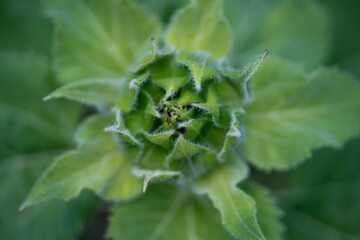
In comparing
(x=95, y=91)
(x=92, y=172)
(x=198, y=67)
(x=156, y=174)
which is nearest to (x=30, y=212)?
(x=92, y=172)

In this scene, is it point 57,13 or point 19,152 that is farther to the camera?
point 19,152

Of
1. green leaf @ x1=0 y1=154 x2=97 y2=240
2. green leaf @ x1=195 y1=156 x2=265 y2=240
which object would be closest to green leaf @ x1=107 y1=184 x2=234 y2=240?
green leaf @ x1=195 y1=156 x2=265 y2=240

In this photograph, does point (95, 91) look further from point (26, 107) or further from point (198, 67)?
point (26, 107)

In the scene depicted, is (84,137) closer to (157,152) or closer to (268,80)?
(157,152)

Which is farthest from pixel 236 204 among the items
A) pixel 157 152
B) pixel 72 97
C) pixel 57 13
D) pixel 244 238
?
pixel 57 13

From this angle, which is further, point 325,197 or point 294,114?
point 325,197

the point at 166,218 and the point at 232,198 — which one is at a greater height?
the point at 166,218

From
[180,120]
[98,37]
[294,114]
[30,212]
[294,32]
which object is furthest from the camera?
[294,32]
